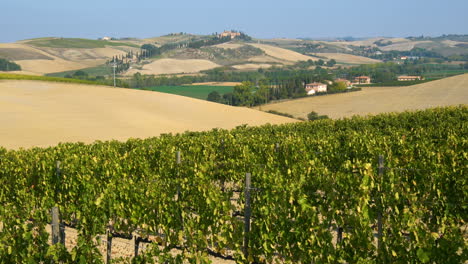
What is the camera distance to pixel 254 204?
34.1 ft

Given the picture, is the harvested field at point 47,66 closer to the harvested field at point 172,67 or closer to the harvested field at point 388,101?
the harvested field at point 172,67

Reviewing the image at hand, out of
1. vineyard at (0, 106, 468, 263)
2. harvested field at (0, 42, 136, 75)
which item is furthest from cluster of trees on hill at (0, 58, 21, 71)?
vineyard at (0, 106, 468, 263)

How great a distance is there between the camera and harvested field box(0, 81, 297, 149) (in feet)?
132

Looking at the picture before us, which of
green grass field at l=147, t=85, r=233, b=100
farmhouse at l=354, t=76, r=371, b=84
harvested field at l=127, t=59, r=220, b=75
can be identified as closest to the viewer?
green grass field at l=147, t=85, r=233, b=100

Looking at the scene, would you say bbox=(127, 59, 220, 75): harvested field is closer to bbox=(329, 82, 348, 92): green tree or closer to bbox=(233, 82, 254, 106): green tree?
bbox=(233, 82, 254, 106): green tree

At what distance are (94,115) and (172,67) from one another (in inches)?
5458

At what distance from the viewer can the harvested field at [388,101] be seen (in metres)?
74.3

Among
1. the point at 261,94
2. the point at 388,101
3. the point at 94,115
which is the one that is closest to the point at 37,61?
the point at 261,94

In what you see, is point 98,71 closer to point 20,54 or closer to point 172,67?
point 172,67

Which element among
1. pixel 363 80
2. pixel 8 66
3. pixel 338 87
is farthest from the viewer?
pixel 8 66

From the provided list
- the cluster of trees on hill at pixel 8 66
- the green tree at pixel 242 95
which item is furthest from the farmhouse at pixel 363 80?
the cluster of trees on hill at pixel 8 66

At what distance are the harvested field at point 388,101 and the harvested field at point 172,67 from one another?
298 ft

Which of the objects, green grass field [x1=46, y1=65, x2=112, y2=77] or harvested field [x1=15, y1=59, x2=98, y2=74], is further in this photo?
green grass field [x1=46, y1=65, x2=112, y2=77]

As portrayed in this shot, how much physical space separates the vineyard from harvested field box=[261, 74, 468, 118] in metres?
58.5
